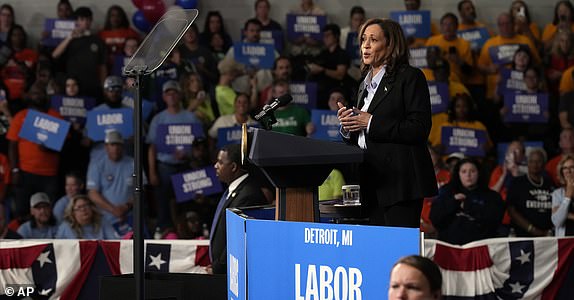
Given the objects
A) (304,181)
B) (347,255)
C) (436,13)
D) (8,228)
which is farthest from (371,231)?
(436,13)

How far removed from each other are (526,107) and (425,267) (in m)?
8.63

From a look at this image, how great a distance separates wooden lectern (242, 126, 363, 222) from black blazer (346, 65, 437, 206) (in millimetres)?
273

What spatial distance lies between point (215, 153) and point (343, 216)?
665 cm

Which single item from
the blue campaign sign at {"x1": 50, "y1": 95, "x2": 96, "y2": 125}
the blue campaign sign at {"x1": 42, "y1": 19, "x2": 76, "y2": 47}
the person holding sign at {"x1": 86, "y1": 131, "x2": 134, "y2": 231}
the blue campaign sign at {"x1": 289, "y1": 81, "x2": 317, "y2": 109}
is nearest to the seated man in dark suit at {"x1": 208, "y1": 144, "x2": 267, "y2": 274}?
the person holding sign at {"x1": 86, "y1": 131, "x2": 134, "y2": 231}

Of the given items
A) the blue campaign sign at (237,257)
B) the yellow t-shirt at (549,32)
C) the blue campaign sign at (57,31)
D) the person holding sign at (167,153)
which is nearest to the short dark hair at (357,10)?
the yellow t-shirt at (549,32)

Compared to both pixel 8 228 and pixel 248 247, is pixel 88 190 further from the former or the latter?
pixel 248 247

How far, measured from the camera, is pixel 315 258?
464cm

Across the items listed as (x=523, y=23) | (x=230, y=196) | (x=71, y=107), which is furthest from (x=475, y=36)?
(x=230, y=196)

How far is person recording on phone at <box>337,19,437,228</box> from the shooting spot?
5.11 meters

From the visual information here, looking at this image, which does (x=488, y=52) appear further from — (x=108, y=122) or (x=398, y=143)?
(x=398, y=143)

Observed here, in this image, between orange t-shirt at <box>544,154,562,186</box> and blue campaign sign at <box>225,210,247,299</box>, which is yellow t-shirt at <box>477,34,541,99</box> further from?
blue campaign sign at <box>225,210,247,299</box>

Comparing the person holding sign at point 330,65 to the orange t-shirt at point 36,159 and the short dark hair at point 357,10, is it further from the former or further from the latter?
the orange t-shirt at point 36,159

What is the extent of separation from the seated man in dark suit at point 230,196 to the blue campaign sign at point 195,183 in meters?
4.07

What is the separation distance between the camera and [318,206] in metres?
5.08
